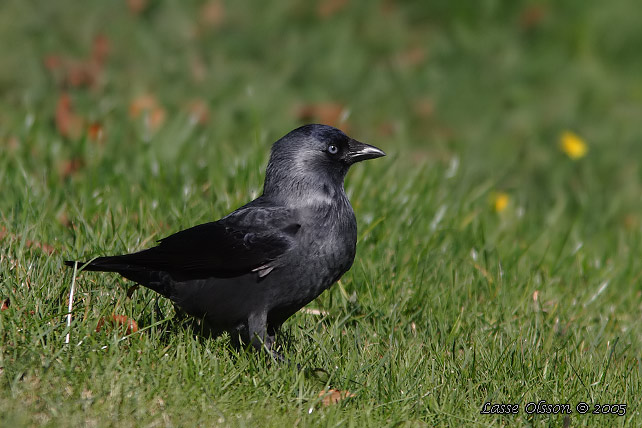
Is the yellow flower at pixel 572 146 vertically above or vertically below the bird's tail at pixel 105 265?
below

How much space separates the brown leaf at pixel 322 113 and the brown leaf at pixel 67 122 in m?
1.81

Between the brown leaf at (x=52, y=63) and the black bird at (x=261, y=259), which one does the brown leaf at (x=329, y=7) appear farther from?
the black bird at (x=261, y=259)

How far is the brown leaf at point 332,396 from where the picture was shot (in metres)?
3.32

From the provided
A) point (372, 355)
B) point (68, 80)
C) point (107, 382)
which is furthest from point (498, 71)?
point (107, 382)

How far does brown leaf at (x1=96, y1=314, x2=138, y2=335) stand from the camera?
11.7 ft

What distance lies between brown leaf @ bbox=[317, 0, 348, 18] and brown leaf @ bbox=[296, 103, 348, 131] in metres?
1.48

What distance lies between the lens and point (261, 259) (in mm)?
3688

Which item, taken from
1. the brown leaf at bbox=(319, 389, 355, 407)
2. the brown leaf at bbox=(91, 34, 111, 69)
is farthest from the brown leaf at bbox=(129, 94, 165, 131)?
the brown leaf at bbox=(319, 389, 355, 407)

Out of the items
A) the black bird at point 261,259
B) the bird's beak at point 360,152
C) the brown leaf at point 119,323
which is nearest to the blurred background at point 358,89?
the bird's beak at point 360,152

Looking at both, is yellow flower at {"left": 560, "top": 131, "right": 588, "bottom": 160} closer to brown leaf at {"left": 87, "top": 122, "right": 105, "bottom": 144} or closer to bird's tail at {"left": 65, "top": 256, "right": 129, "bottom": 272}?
brown leaf at {"left": 87, "top": 122, "right": 105, "bottom": 144}

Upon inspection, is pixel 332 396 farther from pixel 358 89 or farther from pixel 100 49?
pixel 100 49

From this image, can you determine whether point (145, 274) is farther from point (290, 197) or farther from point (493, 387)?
point (493, 387)

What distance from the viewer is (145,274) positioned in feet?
12.4

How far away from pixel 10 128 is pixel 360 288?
309 cm
